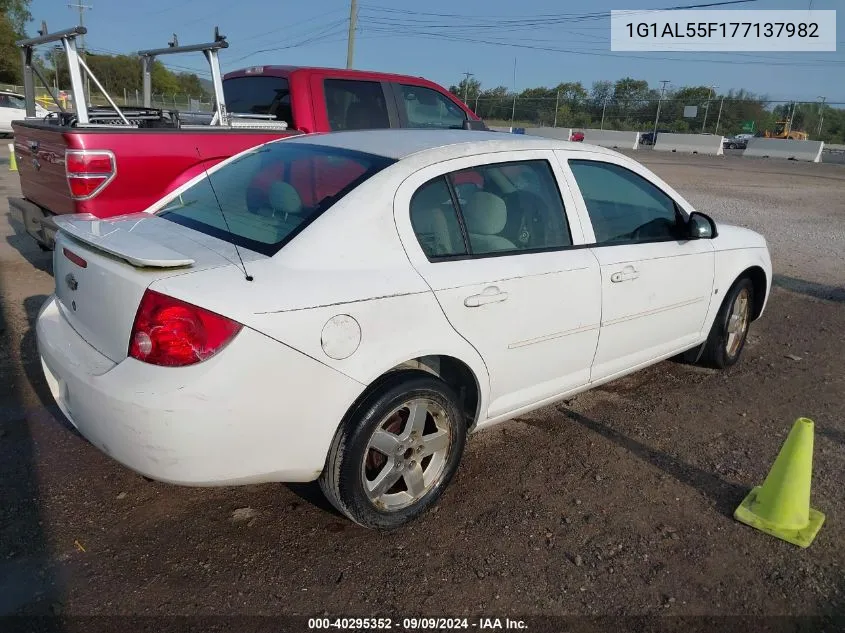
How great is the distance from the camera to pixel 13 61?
5250 cm

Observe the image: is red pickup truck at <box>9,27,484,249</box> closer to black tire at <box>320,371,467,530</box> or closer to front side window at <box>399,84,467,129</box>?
front side window at <box>399,84,467,129</box>

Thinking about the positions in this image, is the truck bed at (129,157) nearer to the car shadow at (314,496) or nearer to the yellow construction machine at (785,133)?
the car shadow at (314,496)

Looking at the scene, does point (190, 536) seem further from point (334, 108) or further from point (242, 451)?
point (334, 108)

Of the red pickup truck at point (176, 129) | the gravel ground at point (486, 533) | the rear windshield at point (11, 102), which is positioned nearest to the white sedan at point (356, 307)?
the gravel ground at point (486, 533)

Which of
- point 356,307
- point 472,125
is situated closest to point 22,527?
point 356,307

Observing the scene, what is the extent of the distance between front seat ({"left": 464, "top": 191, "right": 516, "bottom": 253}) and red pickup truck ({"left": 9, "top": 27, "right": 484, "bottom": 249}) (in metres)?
2.22

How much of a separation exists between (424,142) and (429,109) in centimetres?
396

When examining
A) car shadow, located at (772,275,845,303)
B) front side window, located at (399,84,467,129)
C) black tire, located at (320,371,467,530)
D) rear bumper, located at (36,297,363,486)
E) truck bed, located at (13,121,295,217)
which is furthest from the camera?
car shadow, located at (772,275,845,303)

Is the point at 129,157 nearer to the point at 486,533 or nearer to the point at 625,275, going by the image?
the point at 625,275

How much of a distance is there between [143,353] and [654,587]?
215cm

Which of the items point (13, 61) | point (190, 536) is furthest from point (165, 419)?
point (13, 61)

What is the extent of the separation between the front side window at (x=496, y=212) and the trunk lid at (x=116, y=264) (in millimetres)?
838

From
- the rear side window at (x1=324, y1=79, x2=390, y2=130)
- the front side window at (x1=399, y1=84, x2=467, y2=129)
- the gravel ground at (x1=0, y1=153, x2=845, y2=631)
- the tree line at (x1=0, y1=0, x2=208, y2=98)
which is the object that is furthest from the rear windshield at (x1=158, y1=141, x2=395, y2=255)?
the tree line at (x1=0, y1=0, x2=208, y2=98)

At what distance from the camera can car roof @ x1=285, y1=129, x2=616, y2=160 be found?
3160 mm
